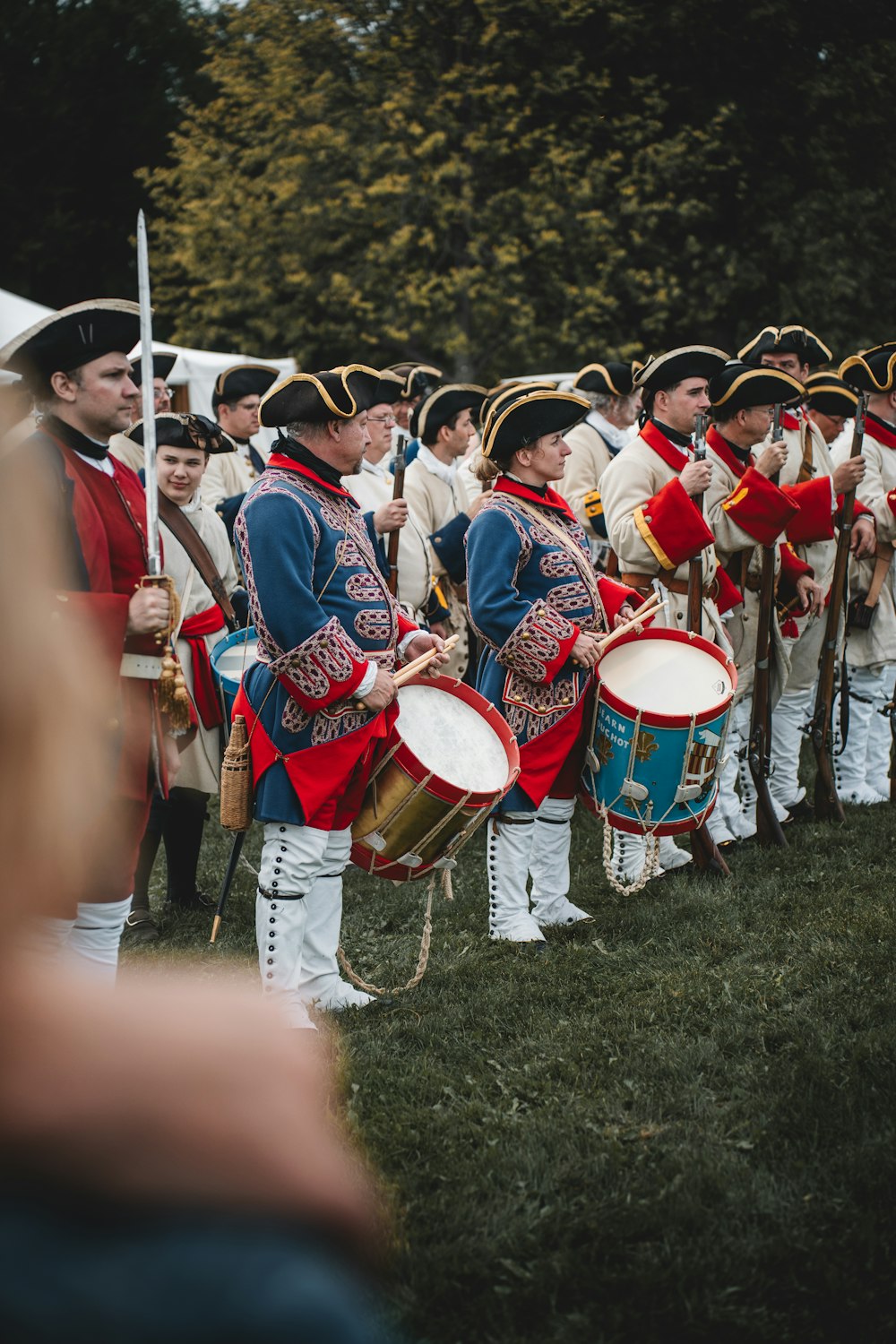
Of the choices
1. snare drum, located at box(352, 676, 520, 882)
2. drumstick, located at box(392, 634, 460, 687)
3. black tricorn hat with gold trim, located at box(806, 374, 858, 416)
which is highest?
black tricorn hat with gold trim, located at box(806, 374, 858, 416)

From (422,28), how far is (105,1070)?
24171 mm

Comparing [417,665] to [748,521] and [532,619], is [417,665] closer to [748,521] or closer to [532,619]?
[532,619]

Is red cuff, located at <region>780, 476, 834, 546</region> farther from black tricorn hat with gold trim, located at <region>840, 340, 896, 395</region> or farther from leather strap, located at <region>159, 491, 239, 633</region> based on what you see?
leather strap, located at <region>159, 491, 239, 633</region>

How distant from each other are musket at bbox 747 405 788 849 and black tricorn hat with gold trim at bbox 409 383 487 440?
172 cm

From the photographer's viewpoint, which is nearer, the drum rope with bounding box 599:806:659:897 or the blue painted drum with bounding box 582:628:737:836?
the blue painted drum with bounding box 582:628:737:836

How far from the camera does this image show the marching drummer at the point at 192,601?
5605 mm

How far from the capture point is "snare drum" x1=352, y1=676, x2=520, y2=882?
168 inches

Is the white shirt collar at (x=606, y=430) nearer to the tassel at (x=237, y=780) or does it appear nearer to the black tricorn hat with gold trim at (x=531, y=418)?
the black tricorn hat with gold trim at (x=531, y=418)

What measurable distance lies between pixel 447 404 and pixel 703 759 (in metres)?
3.08

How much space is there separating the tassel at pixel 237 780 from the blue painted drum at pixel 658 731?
1476 millimetres

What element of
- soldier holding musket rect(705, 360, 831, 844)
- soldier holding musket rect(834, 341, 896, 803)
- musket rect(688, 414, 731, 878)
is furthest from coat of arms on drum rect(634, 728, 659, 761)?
soldier holding musket rect(834, 341, 896, 803)

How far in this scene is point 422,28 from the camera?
22.6 meters

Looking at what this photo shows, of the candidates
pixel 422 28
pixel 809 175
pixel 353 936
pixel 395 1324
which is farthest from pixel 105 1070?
pixel 422 28

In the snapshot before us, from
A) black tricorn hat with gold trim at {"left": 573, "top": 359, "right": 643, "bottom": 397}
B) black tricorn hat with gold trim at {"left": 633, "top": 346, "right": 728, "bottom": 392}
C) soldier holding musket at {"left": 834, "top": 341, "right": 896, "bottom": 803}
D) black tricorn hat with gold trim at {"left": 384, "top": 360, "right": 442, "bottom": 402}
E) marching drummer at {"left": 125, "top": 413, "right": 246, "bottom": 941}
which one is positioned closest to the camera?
marching drummer at {"left": 125, "top": 413, "right": 246, "bottom": 941}
